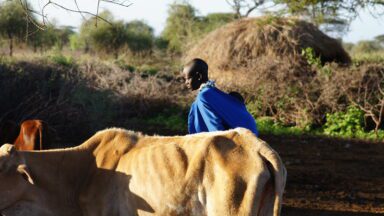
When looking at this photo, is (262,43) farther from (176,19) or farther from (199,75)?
(176,19)

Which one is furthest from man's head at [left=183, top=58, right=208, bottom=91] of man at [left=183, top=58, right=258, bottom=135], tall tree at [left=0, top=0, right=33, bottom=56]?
tall tree at [left=0, top=0, right=33, bottom=56]

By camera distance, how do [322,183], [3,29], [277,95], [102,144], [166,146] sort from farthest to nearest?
[3,29] → [277,95] → [322,183] → [102,144] → [166,146]

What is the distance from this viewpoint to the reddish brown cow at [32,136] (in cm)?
779

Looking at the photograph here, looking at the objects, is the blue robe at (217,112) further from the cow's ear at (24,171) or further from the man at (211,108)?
the cow's ear at (24,171)

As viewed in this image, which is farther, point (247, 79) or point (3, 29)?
point (3, 29)

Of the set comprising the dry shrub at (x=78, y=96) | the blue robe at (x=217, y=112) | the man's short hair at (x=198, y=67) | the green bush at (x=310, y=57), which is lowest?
the dry shrub at (x=78, y=96)

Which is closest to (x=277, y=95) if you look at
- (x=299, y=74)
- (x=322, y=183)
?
(x=299, y=74)

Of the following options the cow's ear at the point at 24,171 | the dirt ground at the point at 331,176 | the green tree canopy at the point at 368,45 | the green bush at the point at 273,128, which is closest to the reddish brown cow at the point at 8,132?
the dirt ground at the point at 331,176

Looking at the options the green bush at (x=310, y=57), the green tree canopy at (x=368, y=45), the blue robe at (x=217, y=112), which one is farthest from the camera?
the green tree canopy at (x=368, y=45)

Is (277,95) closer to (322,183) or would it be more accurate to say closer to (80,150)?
(322,183)

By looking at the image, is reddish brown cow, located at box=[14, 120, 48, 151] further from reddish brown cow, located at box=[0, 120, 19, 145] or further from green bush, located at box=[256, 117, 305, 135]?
green bush, located at box=[256, 117, 305, 135]

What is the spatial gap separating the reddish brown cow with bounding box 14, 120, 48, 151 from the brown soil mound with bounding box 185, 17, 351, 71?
982 cm

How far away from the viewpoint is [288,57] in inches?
672

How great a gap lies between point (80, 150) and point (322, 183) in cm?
583
